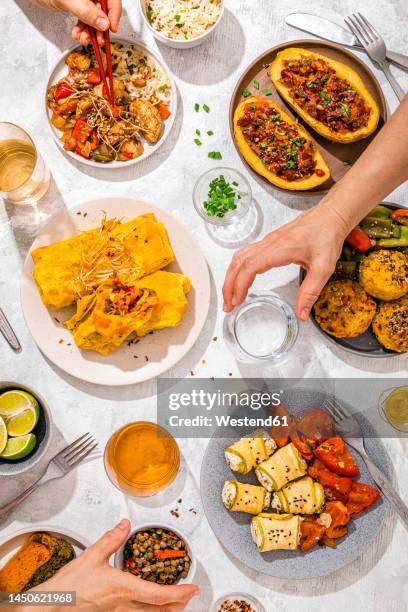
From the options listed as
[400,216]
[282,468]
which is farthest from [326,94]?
[282,468]

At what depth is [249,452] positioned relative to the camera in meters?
2.51

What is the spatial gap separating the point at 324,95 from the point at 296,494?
64.3 inches

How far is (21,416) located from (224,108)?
1565mm

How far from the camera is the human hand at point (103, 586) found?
7.61 feet

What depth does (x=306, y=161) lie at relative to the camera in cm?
249

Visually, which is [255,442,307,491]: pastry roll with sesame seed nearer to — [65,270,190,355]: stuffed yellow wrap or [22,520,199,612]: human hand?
[22,520,199,612]: human hand

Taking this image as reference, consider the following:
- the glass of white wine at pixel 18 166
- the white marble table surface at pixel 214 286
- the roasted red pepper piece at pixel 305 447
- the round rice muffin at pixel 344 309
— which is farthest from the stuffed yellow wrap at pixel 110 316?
the roasted red pepper piece at pixel 305 447

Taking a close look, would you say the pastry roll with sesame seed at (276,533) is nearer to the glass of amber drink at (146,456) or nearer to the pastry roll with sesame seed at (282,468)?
the pastry roll with sesame seed at (282,468)

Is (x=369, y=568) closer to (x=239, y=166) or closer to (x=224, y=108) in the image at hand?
(x=239, y=166)

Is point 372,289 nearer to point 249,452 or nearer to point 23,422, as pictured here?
point 249,452

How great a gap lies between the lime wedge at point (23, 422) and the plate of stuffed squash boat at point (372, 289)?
1198 mm

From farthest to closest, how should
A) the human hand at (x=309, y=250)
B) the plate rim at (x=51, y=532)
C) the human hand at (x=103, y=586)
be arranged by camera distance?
1. the plate rim at (x=51, y=532)
2. the human hand at (x=103, y=586)
3. the human hand at (x=309, y=250)

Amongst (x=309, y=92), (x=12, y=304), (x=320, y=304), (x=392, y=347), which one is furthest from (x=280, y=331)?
(x=12, y=304)

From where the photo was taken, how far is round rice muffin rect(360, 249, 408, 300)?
239cm
